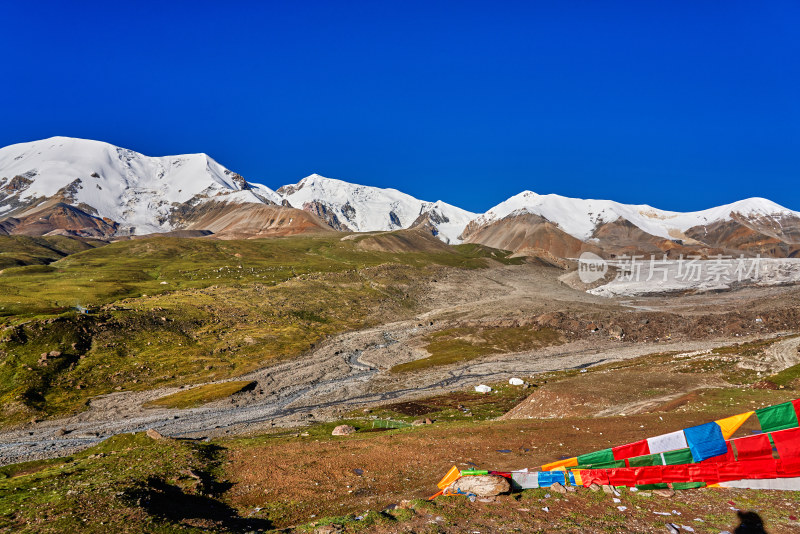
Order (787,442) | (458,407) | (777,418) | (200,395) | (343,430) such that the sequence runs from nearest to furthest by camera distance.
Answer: (777,418), (787,442), (343,430), (458,407), (200,395)

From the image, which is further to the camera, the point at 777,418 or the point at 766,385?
the point at 766,385

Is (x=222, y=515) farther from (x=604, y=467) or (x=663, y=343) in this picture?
(x=663, y=343)

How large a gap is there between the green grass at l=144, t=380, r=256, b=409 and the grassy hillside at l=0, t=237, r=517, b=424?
6.99 m

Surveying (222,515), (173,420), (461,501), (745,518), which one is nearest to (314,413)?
(173,420)

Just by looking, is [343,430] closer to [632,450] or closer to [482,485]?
[482,485]

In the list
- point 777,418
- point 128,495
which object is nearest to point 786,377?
point 777,418

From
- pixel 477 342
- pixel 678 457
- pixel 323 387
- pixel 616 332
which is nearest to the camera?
pixel 678 457

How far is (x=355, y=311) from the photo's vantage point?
153125mm

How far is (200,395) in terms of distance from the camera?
76000mm

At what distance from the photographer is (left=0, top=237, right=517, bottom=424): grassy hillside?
79500 mm

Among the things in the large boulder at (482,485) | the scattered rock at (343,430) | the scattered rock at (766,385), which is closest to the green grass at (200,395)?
the scattered rock at (343,430)

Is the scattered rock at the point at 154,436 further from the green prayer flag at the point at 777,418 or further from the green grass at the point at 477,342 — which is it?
the green grass at the point at 477,342

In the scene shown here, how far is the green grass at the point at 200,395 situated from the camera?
72.6m

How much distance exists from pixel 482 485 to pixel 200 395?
65.1m
